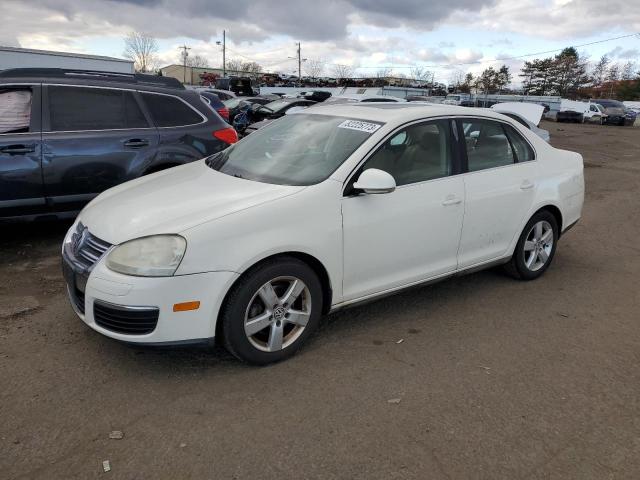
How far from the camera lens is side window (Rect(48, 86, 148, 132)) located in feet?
17.3

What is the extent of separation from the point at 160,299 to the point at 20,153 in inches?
123

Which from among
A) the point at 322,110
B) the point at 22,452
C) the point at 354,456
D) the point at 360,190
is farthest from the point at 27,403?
the point at 322,110

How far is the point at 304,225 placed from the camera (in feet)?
10.6

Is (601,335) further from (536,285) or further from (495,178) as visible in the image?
(495,178)

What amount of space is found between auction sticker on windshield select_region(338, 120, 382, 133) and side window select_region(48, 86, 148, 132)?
8.98ft

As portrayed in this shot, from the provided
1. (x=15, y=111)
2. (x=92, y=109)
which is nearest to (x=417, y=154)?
(x=92, y=109)

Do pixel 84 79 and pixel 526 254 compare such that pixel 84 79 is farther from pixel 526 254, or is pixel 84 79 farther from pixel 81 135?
pixel 526 254

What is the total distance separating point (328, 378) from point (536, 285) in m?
2.60

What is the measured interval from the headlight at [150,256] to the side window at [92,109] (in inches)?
115

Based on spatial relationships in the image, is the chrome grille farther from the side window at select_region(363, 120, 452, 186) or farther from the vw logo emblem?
the side window at select_region(363, 120, 452, 186)

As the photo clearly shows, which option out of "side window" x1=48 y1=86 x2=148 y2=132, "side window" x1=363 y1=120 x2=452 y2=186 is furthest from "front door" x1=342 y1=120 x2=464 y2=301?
"side window" x1=48 y1=86 x2=148 y2=132

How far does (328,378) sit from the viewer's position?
126 inches

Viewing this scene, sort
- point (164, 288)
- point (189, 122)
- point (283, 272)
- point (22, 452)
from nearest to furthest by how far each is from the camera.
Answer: point (22, 452) → point (164, 288) → point (283, 272) → point (189, 122)

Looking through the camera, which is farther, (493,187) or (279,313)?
(493,187)
